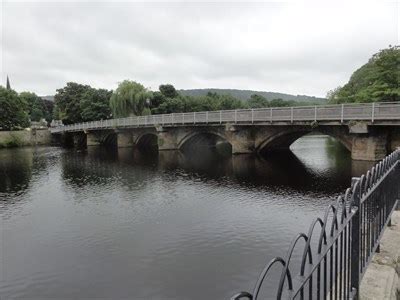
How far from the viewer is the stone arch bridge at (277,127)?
2469cm

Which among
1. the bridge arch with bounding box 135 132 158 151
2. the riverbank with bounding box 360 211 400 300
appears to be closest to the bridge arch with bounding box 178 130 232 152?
the bridge arch with bounding box 135 132 158 151

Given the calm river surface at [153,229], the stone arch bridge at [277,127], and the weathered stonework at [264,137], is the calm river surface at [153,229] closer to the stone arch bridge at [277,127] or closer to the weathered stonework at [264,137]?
the weathered stonework at [264,137]

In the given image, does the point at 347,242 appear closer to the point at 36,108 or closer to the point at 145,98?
the point at 145,98

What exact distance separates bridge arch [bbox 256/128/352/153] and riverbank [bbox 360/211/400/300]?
23440 mm

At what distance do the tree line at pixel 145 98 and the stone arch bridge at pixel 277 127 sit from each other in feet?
26.1

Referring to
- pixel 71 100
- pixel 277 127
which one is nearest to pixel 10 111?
pixel 71 100

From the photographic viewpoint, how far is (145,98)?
61.4 metres

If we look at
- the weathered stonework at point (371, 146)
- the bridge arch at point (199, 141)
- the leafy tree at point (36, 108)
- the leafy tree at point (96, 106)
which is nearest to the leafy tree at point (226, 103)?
the bridge arch at point (199, 141)

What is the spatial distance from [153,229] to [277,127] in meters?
22.5

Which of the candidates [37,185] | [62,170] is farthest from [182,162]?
[37,185]

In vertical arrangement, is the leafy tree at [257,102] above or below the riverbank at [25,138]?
above

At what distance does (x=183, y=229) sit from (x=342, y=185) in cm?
1109

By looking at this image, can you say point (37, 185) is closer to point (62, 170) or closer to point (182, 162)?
point (62, 170)

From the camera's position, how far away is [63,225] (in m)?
14.0
